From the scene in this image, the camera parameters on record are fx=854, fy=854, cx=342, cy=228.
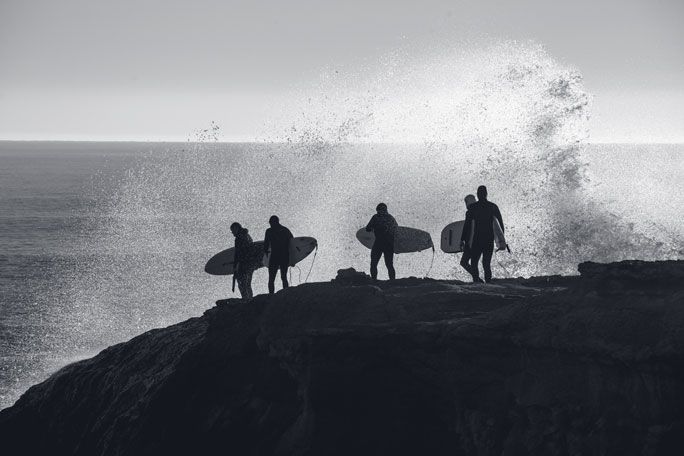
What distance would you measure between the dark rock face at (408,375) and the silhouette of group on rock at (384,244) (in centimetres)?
77

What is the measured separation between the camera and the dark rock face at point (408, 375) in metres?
9.73

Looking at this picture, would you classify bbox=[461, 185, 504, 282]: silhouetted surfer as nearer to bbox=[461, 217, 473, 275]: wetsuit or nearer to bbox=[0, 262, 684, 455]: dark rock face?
bbox=[461, 217, 473, 275]: wetsuit

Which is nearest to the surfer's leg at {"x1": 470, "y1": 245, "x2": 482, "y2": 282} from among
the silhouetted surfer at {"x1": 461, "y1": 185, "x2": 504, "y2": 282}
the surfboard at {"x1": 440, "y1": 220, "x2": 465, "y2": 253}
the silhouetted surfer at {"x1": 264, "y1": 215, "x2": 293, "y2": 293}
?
the silhouetted surfer at {"x1": 461, "y1": 185, "x2": 504, "y2": 282}

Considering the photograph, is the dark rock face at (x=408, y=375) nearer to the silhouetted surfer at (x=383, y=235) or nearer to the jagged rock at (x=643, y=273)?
the jagged rock at (x=643, y=273)

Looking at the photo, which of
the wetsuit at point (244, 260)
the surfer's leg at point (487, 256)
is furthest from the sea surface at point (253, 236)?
the wetsuit at point (244, 260)

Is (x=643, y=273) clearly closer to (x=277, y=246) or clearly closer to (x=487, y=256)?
(x=487, y=256)

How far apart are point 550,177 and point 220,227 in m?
50.8

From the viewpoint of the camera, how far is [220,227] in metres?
85.7

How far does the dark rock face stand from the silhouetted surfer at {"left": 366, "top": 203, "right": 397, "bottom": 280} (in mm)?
1327

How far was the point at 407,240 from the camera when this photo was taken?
18344mm

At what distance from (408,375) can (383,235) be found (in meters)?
4.43

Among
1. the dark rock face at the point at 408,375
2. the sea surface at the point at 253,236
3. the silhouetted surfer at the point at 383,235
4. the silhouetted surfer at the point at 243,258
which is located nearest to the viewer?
the dark rock face at the point at 408,375

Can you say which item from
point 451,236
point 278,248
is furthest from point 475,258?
point 278,248

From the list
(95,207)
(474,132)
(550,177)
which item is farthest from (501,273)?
(95,207)
